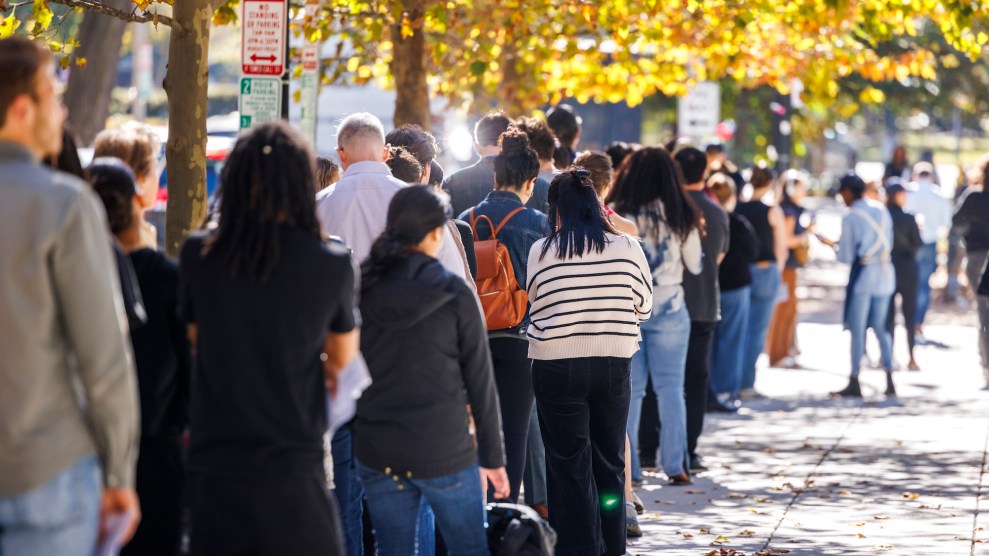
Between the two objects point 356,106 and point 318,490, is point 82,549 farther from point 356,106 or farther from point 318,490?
point 356,106

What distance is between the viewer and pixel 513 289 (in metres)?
7.61

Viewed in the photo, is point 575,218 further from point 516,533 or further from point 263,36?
point 263,36

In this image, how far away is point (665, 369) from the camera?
9492 millimetres

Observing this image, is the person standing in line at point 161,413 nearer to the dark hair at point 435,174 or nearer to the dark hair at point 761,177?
the dark hair at point 435,174

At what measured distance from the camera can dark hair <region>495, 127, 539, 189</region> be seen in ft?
25.3

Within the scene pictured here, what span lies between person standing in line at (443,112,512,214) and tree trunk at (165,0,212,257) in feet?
5.07

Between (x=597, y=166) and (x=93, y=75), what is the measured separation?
12113 millimetres

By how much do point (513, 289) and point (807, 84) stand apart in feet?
28.9

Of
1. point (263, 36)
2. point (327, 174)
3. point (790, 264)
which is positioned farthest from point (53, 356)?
point (790, 264)

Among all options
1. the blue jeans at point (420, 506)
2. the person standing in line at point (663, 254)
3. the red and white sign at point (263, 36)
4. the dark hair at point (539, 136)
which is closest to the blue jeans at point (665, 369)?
the person standing in line at point (663, 254)

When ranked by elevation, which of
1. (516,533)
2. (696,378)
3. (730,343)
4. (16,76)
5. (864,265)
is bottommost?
(730,343)

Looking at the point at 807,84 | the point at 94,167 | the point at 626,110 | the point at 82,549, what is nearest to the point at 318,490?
the point at 82,549

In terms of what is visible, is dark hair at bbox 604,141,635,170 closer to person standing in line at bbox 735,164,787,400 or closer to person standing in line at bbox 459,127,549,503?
person standing in line at bbox 459,127,549,503

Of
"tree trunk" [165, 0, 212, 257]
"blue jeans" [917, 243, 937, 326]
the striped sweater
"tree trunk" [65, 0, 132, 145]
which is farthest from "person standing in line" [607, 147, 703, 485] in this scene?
"tree trunk" [65, 0, 132, 145]
